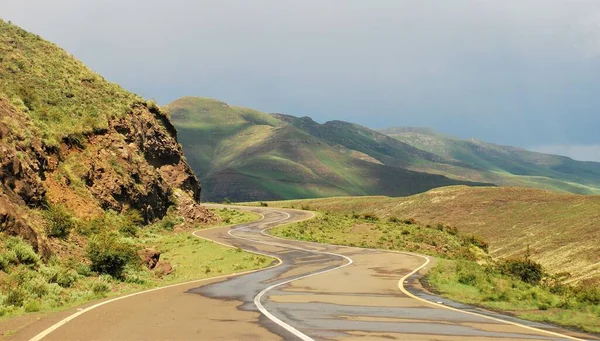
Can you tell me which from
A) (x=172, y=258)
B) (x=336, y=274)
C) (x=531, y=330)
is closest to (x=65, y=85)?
(x=172, y=258)

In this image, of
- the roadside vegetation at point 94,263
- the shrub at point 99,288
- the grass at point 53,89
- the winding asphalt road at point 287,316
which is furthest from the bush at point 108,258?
the grass at point 53,89

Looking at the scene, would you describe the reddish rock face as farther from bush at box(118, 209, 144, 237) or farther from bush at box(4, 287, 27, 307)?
bush at box(4, 287, 27, 307)

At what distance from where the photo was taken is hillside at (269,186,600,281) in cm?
5506

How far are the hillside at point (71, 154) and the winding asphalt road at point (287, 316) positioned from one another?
27.3 ft

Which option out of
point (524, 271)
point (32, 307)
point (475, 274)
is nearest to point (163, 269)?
point (32, 307)

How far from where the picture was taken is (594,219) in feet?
214

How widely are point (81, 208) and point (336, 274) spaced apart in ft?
65.7

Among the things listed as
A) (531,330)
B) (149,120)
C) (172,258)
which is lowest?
(172,258)

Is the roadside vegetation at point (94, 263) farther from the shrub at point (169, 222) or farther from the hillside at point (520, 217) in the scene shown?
the hillside at point (520, 217)

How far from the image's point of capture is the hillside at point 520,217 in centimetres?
5506

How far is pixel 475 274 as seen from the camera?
998 inches

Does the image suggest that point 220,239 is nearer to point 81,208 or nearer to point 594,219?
point 81,208

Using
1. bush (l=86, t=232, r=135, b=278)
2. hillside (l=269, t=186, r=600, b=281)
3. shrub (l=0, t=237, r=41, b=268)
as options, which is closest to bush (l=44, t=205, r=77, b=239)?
bush (l=86, t=232, r=135, b=278)

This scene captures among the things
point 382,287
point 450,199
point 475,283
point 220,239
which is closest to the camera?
point 382,287
